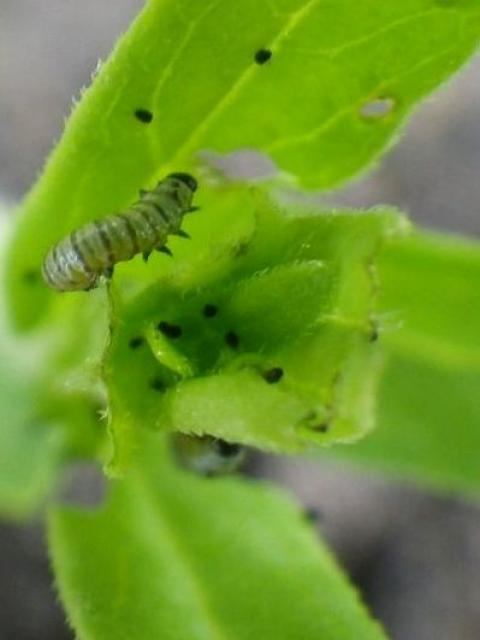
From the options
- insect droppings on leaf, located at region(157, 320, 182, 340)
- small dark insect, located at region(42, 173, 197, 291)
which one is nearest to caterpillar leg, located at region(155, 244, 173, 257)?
small dark insect, located at region(42, 173, 197, 291)

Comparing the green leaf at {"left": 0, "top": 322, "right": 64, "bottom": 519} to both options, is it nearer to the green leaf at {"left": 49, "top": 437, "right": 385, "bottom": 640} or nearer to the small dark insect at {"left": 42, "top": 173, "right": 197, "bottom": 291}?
the green leaf at {"left": 49, "top": 437, "right": 385, "bottom": 640}

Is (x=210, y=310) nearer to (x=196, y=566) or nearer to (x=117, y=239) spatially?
(x=117, y=239)

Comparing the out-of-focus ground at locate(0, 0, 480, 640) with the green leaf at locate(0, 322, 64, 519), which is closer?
the green leaf at locate(0, 322, 64, 519)

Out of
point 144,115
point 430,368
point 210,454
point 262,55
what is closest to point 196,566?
point 210,454

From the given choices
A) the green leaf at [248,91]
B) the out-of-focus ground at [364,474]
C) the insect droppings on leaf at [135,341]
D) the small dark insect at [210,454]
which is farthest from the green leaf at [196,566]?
the out-of-focus ground at [364,474]

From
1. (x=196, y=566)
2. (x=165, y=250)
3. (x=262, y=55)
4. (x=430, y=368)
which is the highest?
(x=430, y=368)

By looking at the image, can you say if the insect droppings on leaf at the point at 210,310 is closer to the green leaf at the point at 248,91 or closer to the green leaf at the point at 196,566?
the green leaf at the point at 248,91

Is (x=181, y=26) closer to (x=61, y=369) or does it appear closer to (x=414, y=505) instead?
(x=61, y=369)
